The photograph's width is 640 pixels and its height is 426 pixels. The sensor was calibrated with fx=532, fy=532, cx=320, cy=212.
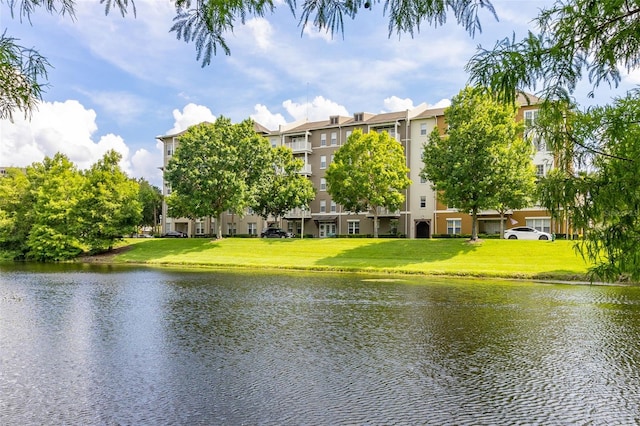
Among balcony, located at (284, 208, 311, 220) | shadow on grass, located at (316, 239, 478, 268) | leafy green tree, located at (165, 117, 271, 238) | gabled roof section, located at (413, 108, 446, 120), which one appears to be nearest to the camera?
shadow on grass, located at (316, 239, 478, 268)

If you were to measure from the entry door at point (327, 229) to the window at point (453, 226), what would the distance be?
1638cm

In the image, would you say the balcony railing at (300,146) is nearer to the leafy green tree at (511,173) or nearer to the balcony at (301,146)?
the balcony at (301,146)

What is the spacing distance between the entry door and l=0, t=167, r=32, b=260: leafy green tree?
36.0 metres

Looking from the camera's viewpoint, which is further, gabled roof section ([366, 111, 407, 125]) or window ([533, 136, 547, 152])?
gabled roof section ([366, 111, 407, 125])

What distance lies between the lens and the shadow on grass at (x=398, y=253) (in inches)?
1638

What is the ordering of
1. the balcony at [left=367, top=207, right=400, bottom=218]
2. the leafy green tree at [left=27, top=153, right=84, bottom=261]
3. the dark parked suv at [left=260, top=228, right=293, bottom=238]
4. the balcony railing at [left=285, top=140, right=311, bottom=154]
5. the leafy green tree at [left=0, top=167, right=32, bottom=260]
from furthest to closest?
the balcony railing at [left=285, top=140, right=311, bottom=154] → the balcony at [left=367, top=207, right=400, bottom=218] → the dark parked suv at [left=260, top=228, right=293, bottom=238] → the leafy green tree at [left=0, top=167, right=32, bottom=260] → the leafy green tree at [left=27, top=153, right=84, bottom=261]

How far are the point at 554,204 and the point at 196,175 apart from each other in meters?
53.2

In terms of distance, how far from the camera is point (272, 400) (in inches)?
343

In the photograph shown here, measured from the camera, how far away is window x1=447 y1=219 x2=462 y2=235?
6370cm

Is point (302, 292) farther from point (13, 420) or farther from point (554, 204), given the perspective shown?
point (554, 204)

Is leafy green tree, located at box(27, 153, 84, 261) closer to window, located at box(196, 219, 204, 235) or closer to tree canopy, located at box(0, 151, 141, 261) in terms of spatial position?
tree canopy, located at box(0, 151, 141, 261)

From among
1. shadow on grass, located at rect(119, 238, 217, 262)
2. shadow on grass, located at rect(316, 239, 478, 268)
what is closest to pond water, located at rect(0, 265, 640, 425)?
shadow on grass, located at rect(316, 239, 478, 268)

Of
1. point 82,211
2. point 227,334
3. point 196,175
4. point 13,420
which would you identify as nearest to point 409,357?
point 227,334

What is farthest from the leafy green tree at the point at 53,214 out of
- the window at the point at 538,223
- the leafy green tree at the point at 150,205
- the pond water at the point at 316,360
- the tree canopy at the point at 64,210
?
the window at the point at 538,223
